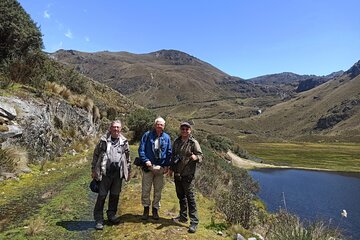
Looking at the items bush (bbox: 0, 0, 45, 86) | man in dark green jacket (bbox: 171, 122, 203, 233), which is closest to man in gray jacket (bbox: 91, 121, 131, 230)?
man in dark green jacket (bbox: 171, 122, 203, 233)

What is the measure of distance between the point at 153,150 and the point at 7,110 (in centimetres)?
781

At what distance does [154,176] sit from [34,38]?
17392 millimetres

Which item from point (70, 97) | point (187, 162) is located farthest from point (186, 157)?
point (70, 97)

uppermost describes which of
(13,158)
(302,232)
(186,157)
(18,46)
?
(18,46)

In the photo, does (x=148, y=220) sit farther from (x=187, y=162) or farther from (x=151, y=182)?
(x=187, y=162)

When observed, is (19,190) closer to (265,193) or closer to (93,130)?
(93,130)

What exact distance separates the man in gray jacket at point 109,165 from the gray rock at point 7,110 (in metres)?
7.08

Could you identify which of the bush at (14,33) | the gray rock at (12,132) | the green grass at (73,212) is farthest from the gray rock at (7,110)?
the bush at (14,33)

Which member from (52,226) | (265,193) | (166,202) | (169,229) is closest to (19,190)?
(52,226)

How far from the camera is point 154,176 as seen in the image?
28.9 ft

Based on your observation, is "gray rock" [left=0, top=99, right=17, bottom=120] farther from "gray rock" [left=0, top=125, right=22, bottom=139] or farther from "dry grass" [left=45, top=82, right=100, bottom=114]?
"dry grass" [left=45, top=82, right=100, bottom=114]

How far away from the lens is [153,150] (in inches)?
334

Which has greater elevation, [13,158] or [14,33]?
[14,33]

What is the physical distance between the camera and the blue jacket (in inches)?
335
